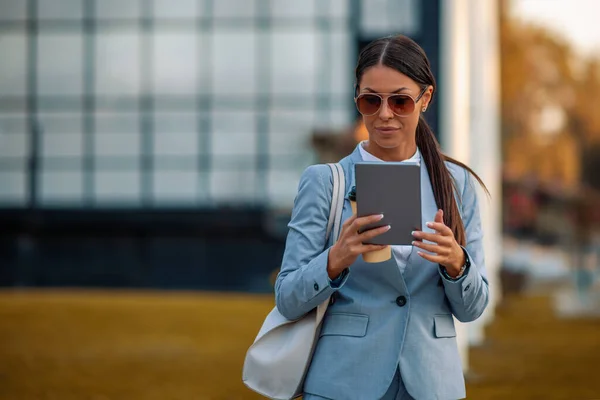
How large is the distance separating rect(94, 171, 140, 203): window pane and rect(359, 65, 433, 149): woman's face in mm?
32737

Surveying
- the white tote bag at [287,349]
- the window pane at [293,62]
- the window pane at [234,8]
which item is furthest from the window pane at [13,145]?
the white tote bag at [287,349]

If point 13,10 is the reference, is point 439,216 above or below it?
below

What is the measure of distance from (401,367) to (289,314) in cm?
35

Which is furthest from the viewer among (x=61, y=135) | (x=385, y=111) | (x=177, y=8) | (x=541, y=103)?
(x=541, y=103)

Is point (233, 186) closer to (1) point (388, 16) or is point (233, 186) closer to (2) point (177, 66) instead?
(2) point (177, 66)

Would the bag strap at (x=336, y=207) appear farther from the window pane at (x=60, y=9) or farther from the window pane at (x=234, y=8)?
the window pane at (x=60, y=9)

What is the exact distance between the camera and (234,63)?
36062mm

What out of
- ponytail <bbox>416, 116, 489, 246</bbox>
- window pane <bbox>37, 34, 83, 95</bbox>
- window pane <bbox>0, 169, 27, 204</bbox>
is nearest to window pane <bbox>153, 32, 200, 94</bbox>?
window pane <bbox>37, 34, 83, 95</bbox>

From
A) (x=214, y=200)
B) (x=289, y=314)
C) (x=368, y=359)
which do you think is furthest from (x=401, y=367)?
(x=214, y=200)

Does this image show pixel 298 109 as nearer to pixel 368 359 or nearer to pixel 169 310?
pixel 169 310

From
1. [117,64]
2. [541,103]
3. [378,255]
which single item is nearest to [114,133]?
[117,64]

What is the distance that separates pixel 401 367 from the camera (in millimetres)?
3680

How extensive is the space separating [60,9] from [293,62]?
266 inches

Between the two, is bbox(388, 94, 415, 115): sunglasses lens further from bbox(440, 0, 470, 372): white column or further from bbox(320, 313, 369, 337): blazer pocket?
bbox(440, 0, 470, 372): white column
